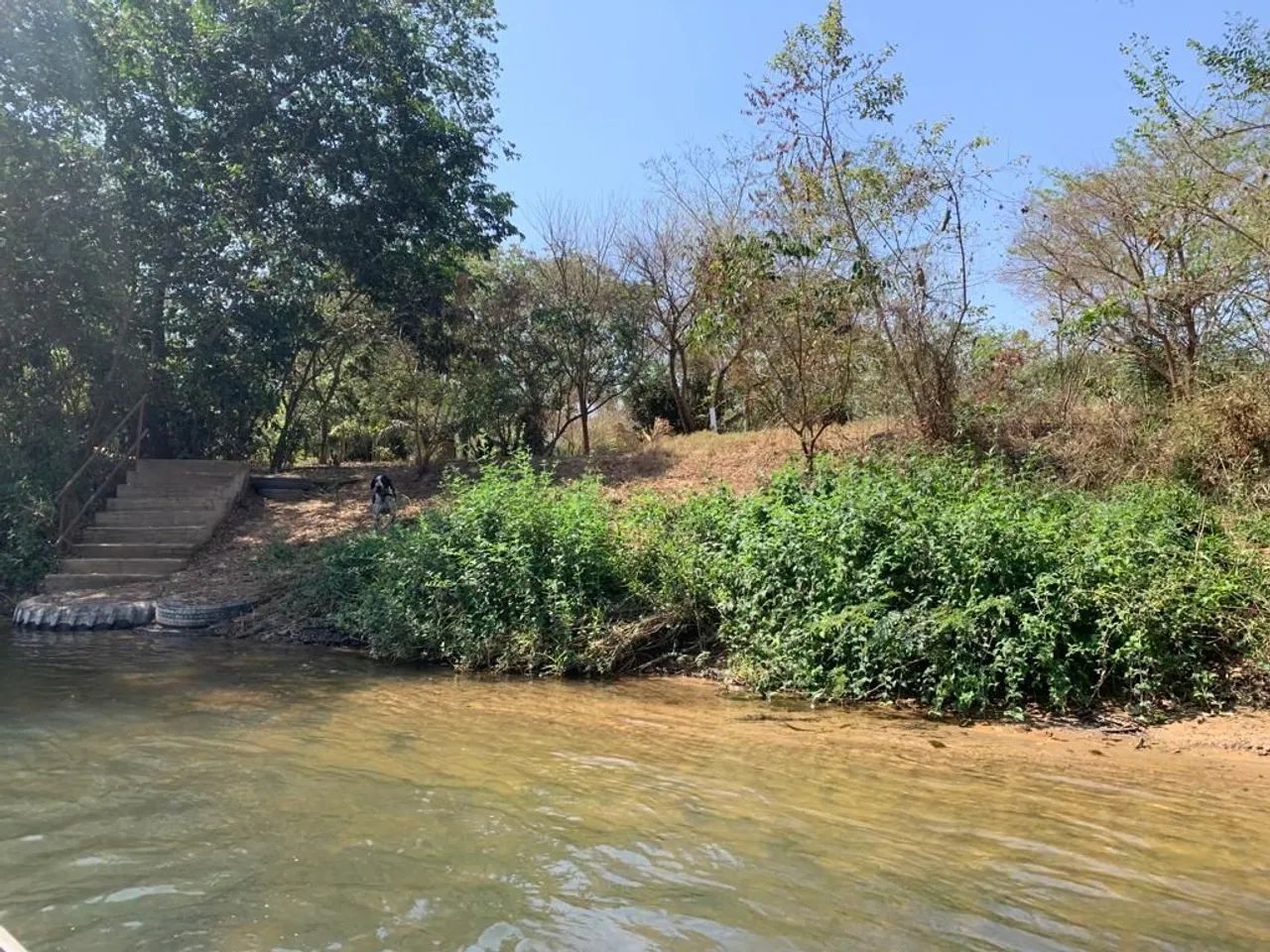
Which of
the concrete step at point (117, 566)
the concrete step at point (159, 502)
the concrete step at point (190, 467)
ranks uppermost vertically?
the concrete step at point (190, 467)

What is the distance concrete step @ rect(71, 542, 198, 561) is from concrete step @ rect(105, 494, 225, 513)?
43.0 inches

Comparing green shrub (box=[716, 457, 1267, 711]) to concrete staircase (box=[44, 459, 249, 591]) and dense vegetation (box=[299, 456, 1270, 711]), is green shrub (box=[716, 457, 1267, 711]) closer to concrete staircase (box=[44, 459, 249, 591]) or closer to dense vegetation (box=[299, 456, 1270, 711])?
dense vegetation (box=[299, 456, 1270, 711])

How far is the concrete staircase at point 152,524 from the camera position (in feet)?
50.3

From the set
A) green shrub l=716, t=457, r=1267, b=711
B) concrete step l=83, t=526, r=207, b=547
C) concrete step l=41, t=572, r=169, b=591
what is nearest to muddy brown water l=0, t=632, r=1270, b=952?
green shrub l=716, t=457, r=1267, b=711

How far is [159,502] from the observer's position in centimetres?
1730

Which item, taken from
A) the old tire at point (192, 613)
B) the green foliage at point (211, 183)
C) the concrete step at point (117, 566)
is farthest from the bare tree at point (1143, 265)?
the concrete step at point (117, 566)

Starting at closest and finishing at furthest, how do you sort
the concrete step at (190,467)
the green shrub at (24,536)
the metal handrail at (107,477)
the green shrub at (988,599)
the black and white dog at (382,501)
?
the green shrub at (988,599) < the green shrub at (24,536) < the metal handrail at (107,477) < the black and white dog at (382,501) < the concrete step at (190,467)

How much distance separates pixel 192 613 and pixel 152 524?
493cm

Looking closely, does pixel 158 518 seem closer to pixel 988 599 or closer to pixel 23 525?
pixel 23 525

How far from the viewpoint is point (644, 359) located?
22.2 m

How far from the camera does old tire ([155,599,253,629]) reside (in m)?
12.8

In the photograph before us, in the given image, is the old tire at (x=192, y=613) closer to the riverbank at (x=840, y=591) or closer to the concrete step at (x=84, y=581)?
the riverbank at (x=840, y=591)

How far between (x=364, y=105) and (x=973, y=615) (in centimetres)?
1364

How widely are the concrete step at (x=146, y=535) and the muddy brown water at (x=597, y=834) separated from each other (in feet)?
28.7
